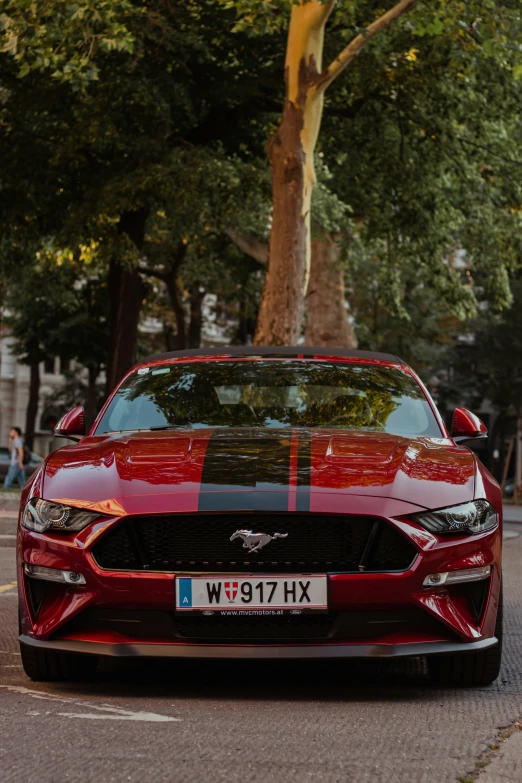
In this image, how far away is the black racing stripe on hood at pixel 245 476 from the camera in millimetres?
5199

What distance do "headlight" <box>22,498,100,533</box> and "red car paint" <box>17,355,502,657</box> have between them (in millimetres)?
27

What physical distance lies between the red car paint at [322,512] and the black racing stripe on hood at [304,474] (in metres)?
0.01

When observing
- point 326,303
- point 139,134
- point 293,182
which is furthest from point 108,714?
point 326,303

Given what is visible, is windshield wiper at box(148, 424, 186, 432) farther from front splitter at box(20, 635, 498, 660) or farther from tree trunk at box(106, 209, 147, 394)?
tree trunk at box(106, 209, 147, 394)

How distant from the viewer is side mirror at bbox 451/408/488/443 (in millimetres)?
6676

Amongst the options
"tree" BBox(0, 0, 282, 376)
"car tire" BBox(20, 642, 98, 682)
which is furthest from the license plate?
"tree" BBox(0, 0, 282, 376)

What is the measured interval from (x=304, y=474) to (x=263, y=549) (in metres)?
0.36

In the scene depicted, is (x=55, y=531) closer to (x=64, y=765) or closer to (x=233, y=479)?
(x=233, y=479)

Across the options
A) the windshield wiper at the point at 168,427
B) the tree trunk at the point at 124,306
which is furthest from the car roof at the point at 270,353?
the tree trunk at the point at 124,306

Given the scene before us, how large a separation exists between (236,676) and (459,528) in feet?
4.15

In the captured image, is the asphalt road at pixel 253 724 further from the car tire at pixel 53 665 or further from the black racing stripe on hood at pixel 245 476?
the black racing stripe on hood at pixel 245 476

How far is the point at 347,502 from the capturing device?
17.1 ft

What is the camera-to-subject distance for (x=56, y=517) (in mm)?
5332

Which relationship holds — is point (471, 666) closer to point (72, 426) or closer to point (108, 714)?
point (108, 714)
